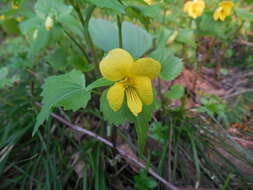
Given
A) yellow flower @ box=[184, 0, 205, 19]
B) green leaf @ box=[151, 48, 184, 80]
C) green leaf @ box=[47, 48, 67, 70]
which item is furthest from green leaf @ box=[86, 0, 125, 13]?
yellow flower @ box=[184, 0, 205, 19]

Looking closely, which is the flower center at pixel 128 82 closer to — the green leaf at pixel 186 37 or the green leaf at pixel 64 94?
the green leaf at pixel 64 94

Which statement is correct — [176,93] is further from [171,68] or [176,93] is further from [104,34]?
[104,34]

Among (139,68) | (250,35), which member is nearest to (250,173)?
(139,68)

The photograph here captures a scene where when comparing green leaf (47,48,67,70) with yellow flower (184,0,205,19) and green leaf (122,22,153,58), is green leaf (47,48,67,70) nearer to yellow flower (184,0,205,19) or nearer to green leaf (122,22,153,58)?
green leaf (122,22,153,58)

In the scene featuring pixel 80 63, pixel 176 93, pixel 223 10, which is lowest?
pixel 176 93

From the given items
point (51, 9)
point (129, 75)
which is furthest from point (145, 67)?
point (51, 9)

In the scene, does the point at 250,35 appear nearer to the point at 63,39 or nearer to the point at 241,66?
the point at 241,66

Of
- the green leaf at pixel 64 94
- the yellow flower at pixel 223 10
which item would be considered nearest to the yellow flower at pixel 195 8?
the yellow flower at pixel 223 10
